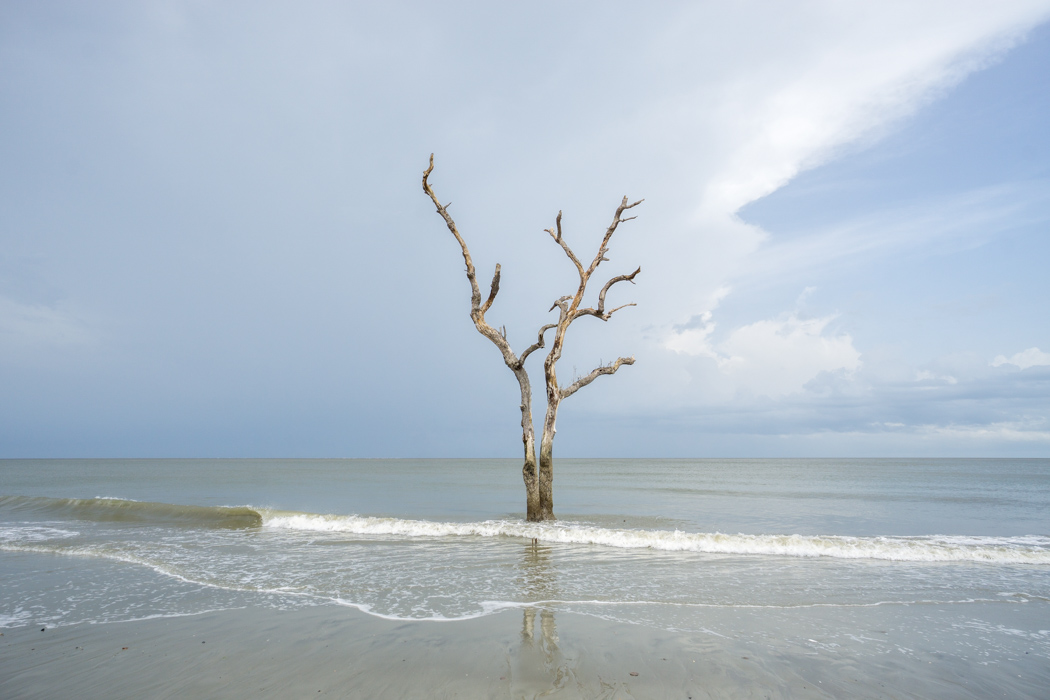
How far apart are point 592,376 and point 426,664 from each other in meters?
11.0

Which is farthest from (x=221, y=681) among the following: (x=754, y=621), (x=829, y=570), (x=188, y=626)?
(x=829, y=570)

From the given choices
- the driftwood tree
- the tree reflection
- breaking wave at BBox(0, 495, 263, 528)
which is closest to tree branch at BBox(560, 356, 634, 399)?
the driftwood tree

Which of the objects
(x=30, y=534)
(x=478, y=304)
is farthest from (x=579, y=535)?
(x=30, y=534)

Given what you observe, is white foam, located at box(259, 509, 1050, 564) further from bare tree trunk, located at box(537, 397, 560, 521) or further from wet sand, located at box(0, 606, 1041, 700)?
wet sand, located at box(0, 606, 1041, 700)

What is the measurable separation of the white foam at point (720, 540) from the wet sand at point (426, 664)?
6.75 meters

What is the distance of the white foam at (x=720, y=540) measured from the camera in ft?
37.4

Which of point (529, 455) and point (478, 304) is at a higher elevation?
point (478, 304)

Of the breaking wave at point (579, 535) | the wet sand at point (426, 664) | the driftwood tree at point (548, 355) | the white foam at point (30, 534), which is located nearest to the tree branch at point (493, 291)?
the driftwood tree at point (548, 355)

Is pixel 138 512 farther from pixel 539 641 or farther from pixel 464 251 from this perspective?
pixel 539 641

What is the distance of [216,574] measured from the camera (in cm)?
964

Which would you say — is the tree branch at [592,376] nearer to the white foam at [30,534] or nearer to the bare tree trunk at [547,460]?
the bare tree trunk at [547,460]

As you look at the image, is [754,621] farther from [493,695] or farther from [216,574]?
[216,574]

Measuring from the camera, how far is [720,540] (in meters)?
12.8

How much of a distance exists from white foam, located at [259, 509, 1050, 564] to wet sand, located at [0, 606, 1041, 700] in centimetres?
675
